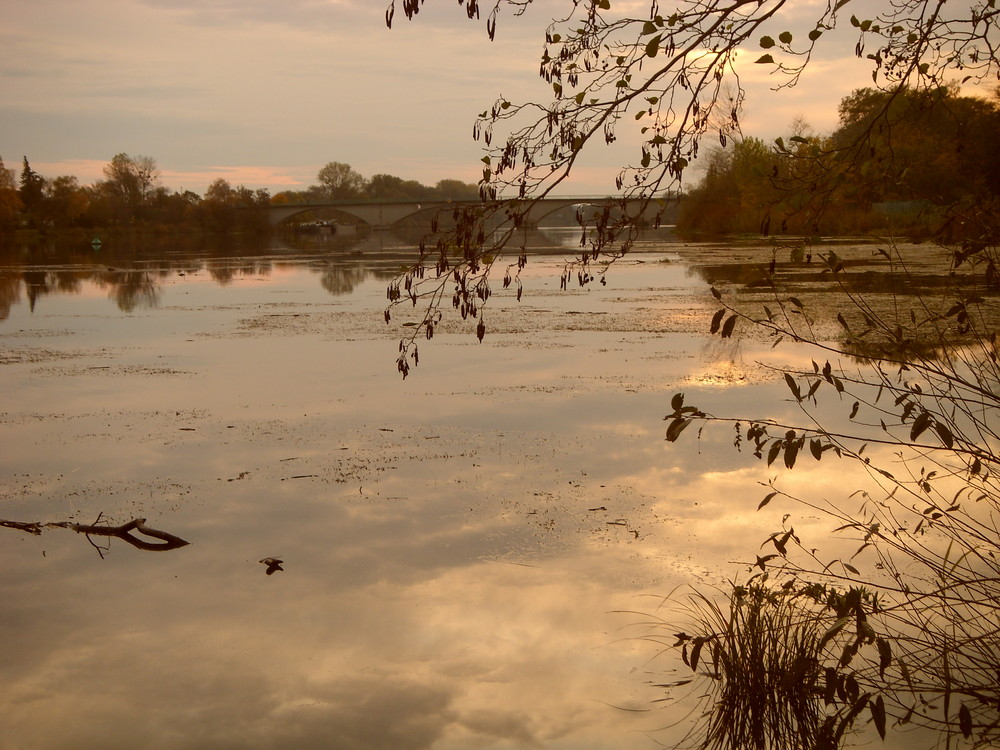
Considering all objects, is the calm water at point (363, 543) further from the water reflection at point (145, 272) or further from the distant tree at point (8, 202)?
the distant tree at point (8, 202)

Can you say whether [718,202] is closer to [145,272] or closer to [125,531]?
[145,272]

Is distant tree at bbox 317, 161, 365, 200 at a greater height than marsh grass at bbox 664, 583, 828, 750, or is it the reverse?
distant tree at bbox 317, 161, 365, 200

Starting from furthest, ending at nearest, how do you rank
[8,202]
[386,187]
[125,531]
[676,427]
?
[386,187], [8,202], [125,531], [676,427]

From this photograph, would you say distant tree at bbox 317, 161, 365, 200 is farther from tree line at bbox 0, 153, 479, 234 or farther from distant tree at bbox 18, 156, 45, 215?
distant tree at bbox 18, 156, 45, 215

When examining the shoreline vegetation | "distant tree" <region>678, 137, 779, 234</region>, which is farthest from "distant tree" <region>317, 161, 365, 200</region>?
"distant tree" <region>678, 137, 779, 234</region>

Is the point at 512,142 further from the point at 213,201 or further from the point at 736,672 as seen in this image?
the point at 213,201

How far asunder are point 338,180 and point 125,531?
13198 centimetres

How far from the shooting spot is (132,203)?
109875 mm

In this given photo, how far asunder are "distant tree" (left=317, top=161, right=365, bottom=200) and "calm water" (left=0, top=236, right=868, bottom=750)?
122 metres

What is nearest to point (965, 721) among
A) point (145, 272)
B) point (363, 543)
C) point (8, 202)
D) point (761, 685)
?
point (761, 685)

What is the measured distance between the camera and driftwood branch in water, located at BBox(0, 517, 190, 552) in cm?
738

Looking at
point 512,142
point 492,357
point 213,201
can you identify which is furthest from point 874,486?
point 213,201

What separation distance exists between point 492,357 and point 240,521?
7440mm

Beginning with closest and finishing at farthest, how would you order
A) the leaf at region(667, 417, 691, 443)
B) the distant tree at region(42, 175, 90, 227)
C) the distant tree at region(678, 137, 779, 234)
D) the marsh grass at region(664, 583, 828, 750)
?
the leaf at region(667, 417, 691, 443) < the marsh grass at region(664, 583, 828, 750) < the distant tree at region(678, 137, 779, 234) < the distant tree at region(42, 175, 90, 227)
